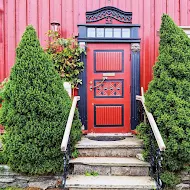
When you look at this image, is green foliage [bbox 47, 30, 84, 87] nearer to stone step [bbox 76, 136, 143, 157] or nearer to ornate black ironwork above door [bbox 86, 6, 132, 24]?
ornate black ironwork above door [bbox 86, 6, 132, 24]

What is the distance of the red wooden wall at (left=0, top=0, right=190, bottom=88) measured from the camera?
509cm

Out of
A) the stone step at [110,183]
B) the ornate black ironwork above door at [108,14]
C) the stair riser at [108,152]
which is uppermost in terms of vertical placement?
the ornate black ironwork above door at [108,14]

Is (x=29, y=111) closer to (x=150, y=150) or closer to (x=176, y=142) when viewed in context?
(x=150, y=150)

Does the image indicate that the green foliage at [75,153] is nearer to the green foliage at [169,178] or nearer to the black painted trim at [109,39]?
the green foliage at [169,178]

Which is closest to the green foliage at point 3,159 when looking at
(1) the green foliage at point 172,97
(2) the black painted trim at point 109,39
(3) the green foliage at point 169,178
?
(1) the green foliage at point 172,97

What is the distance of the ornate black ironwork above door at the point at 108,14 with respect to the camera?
16.4 ft

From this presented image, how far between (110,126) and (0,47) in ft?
9.78

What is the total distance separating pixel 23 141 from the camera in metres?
3.71

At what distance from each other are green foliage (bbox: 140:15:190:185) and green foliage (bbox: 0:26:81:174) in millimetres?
1569

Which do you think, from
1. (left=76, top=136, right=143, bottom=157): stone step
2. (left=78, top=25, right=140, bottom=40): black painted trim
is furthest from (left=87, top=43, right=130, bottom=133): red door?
(left=76, top=136, right=143, bottom=157): stone step

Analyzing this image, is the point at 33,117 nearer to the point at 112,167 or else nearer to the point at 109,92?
the point at 112,167

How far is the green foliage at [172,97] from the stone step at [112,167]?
0.38 metres

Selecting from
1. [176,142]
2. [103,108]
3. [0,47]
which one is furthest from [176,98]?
A: [0,47]

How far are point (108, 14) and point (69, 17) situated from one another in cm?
86
